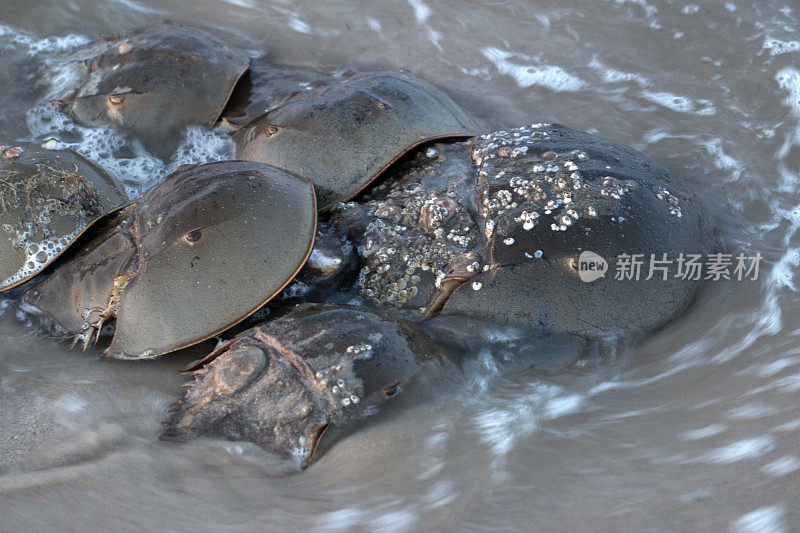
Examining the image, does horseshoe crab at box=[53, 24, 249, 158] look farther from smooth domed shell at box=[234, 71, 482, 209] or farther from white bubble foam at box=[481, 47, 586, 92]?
white bubble foam at box=[481, 47, 586, 92]

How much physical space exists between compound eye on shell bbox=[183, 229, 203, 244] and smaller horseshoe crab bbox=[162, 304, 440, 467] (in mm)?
368

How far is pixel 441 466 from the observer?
1.89 m

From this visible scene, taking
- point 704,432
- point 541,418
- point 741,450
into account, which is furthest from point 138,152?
point 741,450

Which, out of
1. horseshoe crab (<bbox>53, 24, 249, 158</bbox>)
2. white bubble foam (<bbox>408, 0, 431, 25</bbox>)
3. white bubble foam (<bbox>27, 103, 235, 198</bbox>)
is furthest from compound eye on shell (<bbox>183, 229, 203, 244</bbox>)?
white bubble foam (<bbox>408, 0, 431, 25</bbox>)

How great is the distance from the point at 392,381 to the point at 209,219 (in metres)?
0.85

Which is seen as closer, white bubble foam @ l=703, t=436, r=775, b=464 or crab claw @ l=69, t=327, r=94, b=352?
white bubble foam @ l=703, t=436, r=775, b=464

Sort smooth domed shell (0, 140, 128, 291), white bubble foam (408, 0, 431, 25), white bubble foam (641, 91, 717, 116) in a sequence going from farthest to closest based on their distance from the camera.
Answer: white bubble foam (408, 0, 431, 25), white bubble foam (641, 91, 717, 116), smooth domed shell (0, 140, 128, 291)

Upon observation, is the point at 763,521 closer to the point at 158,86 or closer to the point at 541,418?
the point at 541,418

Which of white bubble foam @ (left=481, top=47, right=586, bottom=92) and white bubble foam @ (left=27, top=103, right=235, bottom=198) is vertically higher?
white bubble foam @ (left=481, top=47, right=586, bottom=92)

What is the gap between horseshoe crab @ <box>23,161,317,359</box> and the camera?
7.02ft

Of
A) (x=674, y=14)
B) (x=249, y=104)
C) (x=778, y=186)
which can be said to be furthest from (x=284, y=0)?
(x=778, y=186)

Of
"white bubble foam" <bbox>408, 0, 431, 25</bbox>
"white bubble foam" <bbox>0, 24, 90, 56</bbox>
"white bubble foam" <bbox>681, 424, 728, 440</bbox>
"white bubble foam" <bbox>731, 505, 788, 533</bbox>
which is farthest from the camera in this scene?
"white bubble foam" <bbox>408, 0, 431, 25</bbox>

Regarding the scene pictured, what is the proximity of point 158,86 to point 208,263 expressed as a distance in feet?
5.20
